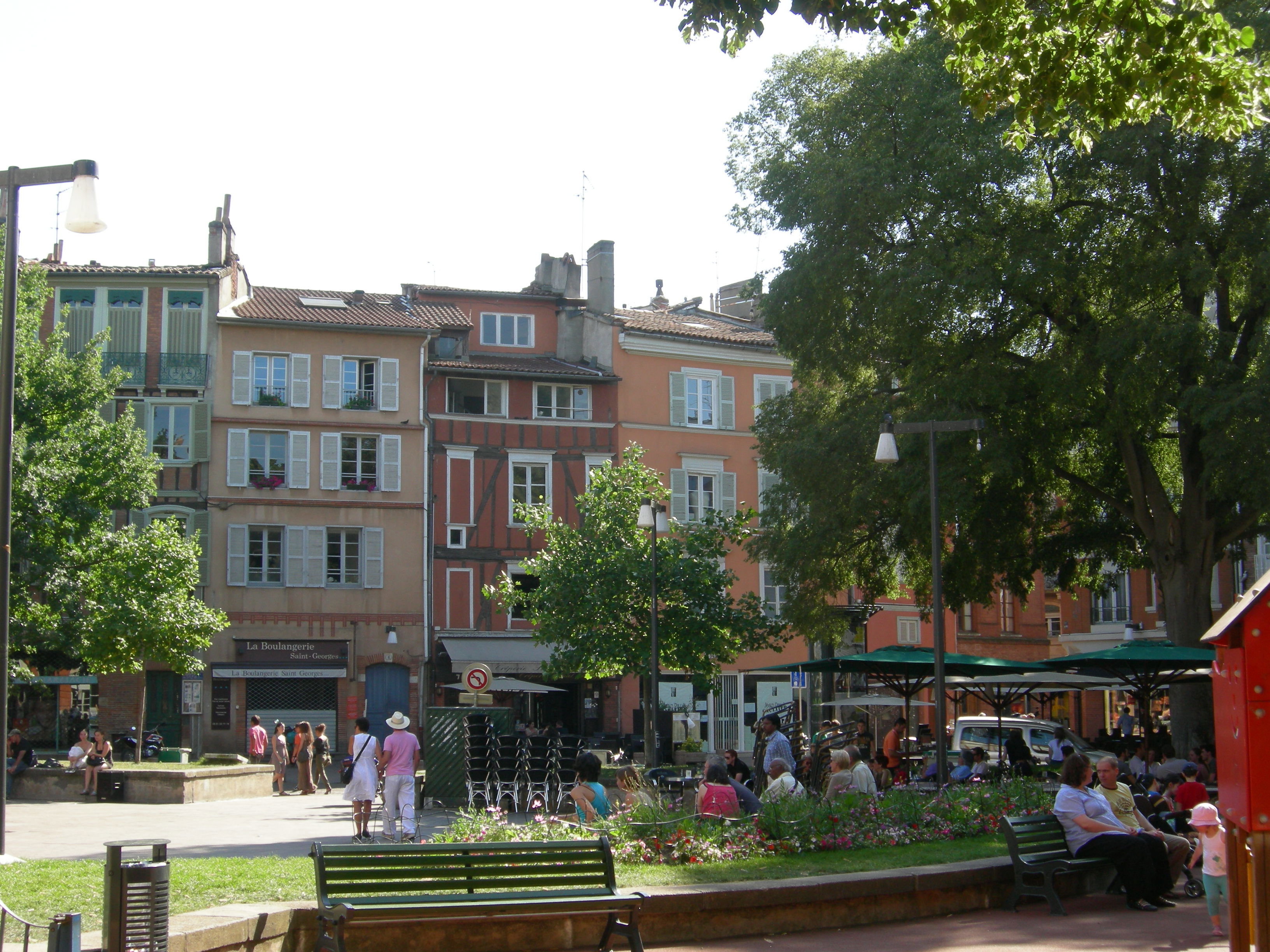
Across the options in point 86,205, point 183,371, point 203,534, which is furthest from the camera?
point 183,371

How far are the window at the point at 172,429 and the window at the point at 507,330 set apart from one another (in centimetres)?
920

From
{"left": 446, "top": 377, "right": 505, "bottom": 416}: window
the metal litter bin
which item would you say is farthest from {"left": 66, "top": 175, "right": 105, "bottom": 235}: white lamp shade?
{"left": 446, "top": 377, "right": 505, "bottom": 416}: window

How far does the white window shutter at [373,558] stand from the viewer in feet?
121

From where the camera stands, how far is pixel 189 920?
23.2 feet

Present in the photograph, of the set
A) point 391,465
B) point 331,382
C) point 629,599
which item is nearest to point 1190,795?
point 629,599

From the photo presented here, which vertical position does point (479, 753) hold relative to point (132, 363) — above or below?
below

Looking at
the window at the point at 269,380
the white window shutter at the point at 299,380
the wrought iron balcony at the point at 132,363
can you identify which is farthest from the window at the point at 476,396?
the wrought iron balcony at the point at 132,363

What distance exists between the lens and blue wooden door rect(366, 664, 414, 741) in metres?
36.5

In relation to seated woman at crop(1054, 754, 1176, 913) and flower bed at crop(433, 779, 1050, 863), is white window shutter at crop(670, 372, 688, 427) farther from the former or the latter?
seated woman at crop(1054, 754, 1176, 913)

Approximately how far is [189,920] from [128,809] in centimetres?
1459

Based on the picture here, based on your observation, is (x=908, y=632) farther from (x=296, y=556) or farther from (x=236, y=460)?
(x=236, y=460)

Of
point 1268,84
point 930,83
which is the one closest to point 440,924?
point 1268,84

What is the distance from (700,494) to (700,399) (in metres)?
2.95

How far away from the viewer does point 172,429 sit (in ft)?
119
